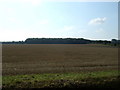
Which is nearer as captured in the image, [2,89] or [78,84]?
[2,89]

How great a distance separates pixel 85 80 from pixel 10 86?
14.2 feet

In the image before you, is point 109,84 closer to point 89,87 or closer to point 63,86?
point 89,87

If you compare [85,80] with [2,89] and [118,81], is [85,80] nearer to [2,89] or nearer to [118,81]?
[118,81]

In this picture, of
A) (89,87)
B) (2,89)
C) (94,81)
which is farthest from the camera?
(94,81)

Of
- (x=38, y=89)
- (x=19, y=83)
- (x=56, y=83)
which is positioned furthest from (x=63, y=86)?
(x=19, y=83)

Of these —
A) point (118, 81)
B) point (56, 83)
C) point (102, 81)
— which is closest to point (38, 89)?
point (56, 83)

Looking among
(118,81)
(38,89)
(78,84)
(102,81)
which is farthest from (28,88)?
(118,81)

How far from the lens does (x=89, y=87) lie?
1170cm

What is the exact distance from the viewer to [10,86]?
1134 cm

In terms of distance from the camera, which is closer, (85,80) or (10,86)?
(10,86)

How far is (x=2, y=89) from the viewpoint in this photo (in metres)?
11.0

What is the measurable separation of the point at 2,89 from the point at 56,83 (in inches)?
114

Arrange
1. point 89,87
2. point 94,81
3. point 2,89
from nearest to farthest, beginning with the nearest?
point 2,89 < point 89,87 < point 94,81

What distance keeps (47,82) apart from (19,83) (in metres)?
1.55
